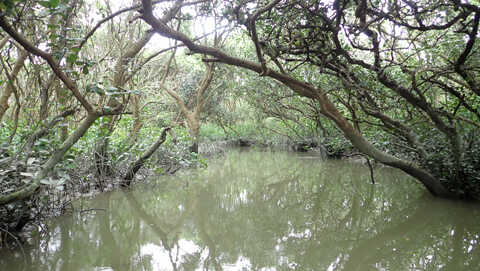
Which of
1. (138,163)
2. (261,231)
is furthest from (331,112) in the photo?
(138,163)

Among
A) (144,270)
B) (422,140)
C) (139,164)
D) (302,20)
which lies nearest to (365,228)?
(422,140)

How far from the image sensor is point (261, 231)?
432 cm

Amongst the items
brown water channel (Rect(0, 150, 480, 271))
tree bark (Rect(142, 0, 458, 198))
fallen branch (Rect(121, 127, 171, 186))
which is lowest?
brown water channel (Rect(0, 150, 480, 271))

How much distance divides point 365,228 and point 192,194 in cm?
350

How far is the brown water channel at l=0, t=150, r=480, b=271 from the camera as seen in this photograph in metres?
3.31

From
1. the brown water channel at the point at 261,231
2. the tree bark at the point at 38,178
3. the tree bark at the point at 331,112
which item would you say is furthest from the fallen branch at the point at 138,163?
the tree bark at the point at 38,178

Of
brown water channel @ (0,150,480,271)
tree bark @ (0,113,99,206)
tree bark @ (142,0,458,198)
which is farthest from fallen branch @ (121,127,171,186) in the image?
tree bark @ (0,113,99,206)

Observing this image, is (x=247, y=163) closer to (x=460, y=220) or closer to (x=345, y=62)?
(x=345, y=62)

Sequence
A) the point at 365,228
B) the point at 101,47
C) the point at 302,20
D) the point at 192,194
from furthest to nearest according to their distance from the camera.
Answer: the point at 101,47
the point at 192,194
the point at 302,20
the point at 365,228

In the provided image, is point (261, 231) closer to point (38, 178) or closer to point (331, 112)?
point (331, 112)

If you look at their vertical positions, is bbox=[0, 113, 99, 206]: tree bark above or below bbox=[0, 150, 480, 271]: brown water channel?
above

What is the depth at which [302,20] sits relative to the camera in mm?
5008

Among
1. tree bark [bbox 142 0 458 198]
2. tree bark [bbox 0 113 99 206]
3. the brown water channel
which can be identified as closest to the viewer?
tree bark [bbox 0 113 99 206]

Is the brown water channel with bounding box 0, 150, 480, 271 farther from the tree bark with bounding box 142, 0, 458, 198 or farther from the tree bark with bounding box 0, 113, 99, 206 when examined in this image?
the tree bark with bounding box 0, 113, 99, 206
